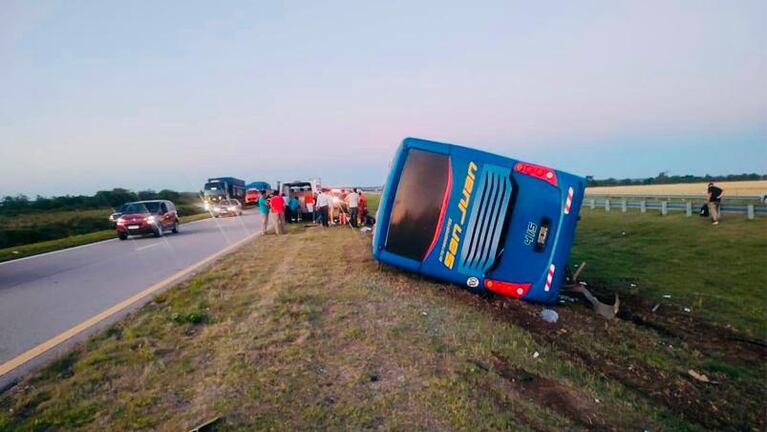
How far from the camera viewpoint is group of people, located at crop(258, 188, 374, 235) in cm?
1664

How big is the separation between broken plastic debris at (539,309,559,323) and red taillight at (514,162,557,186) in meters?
1.89

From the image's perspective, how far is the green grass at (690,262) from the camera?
835cm

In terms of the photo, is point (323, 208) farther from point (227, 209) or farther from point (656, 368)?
point (227, 209)

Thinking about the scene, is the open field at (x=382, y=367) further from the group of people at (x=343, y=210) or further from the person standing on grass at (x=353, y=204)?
the group of people at (x=343, y=210)

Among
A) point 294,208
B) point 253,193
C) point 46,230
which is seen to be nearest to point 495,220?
point 294,208

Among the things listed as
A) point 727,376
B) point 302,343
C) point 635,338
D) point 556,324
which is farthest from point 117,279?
point 727,376

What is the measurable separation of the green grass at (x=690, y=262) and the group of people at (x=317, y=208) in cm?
840

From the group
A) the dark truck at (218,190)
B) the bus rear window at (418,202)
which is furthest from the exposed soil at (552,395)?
the dark truck at (218,190)

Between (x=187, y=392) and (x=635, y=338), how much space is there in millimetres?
5664

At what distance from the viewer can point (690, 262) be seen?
12086 millimetres

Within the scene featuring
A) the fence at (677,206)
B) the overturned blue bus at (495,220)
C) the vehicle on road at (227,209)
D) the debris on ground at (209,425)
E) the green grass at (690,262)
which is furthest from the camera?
the vehicle on road at (227,209)

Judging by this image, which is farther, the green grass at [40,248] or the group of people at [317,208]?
the group of people at [317,208]

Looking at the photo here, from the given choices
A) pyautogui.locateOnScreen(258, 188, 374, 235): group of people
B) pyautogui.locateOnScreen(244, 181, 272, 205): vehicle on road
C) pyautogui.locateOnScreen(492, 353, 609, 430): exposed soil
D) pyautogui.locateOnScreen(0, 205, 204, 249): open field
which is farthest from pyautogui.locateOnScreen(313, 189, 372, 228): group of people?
pyautogui.locateOnScreen(244, 181, 272, 205): vehicle on road

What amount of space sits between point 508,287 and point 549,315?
69 centimetres
